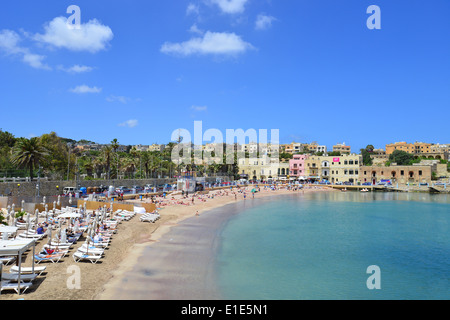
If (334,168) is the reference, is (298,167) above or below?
above

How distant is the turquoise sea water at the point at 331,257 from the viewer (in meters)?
14.9

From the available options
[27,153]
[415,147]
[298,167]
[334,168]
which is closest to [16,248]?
[27,153]

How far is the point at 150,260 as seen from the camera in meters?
17.3

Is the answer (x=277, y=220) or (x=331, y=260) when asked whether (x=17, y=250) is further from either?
(x=277, y=220)

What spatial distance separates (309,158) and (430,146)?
299 ft

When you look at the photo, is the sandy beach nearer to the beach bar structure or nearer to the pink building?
the beach bar structure

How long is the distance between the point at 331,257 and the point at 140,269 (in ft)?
41.3

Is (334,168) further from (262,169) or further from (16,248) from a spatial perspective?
(16,248)

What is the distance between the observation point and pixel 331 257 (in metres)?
20.5

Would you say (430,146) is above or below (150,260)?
above

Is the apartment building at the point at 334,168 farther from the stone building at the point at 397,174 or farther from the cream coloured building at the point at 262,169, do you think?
the cream coloured building at the point at 262,169

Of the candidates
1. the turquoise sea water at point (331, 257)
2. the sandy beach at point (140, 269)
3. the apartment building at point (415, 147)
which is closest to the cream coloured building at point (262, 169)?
the turquoise sea water at point (331, 257)

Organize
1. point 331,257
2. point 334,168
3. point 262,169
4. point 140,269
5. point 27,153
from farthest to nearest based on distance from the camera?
point 262,169
point 334,168
point 27,153
point 331,257
point 140,269
